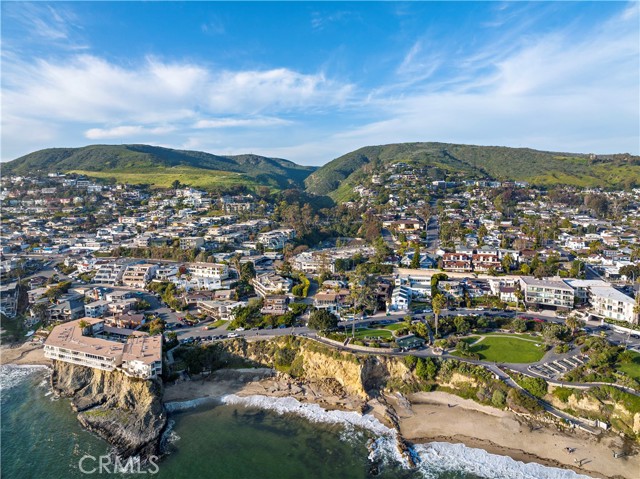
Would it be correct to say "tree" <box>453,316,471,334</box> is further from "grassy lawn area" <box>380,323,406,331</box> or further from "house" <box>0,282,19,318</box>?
"house" <box>0,282,19,318</box>

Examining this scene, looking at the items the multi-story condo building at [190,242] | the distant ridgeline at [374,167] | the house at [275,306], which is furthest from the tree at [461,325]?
the distant ridgeline at [374,167]

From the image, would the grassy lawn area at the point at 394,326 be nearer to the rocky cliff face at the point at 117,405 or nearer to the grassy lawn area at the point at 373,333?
the grassy lawn area at the point at 373,333

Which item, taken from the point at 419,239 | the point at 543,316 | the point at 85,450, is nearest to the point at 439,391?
the point at 543,316

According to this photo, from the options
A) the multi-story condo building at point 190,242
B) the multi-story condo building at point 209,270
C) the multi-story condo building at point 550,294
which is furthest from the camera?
the multi-story condo building at point 190,242

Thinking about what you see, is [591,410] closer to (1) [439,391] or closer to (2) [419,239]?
(1) [439,391]

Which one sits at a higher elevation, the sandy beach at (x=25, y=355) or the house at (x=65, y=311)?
the house at (x=65, y=311)

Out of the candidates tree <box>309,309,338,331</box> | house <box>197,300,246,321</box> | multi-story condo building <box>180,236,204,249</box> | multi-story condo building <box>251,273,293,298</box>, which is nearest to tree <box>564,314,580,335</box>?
tree <box>309,309,338,331</box>

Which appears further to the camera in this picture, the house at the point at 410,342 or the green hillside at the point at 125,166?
the green hillside at the point at 125,166
